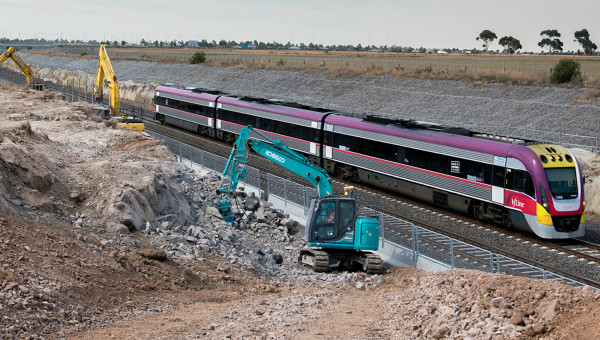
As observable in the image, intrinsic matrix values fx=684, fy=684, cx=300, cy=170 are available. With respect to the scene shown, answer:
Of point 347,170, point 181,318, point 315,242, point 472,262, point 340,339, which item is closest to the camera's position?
point 340,339

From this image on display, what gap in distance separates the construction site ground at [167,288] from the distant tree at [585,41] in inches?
3581

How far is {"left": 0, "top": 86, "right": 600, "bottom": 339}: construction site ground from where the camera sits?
1233 centimetres

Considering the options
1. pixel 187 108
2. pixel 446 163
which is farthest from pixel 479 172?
pixel 187 108

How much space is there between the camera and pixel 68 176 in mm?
22031

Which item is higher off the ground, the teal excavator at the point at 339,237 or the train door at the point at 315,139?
the train door at the point at 315,139

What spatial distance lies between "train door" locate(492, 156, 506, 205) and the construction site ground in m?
5.17

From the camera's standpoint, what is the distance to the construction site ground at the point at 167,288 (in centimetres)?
1233

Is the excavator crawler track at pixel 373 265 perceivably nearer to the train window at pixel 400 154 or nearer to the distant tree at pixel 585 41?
the train window at pixel 400 154

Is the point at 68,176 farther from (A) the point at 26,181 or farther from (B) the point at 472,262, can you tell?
(B) the point at 472,262

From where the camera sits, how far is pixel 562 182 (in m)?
22.2

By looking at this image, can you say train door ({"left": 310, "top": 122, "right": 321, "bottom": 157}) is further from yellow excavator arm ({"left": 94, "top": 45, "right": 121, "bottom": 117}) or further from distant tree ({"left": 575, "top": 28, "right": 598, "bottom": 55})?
distant tree ({"left": 575, "top": 28, "right": 598, "bottom": 55})

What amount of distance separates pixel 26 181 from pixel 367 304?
10661mm

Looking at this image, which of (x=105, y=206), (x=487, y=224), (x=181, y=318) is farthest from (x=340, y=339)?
(x=487, y=224)

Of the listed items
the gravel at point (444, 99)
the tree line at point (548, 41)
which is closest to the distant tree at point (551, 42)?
the tree line at point (548, 41)
